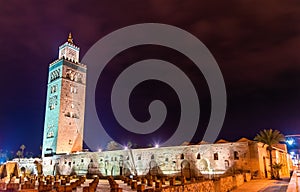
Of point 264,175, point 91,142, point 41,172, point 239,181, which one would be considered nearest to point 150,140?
point 91,142

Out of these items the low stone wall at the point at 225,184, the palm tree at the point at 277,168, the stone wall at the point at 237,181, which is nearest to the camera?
the low stone wall at the point at 225,184

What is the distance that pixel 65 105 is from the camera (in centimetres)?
5197

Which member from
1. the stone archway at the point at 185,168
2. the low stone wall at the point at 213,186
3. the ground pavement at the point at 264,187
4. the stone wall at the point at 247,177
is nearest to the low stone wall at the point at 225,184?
the low stone wall at the point at 213,186

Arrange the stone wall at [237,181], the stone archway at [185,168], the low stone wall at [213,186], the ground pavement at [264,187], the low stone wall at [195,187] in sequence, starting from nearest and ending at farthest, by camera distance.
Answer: the low stone wall at [195,187], the low stone wall at [213,186], the ground pavement at [264,187], the stone wall at [237,181], the stone archway at [185,168]

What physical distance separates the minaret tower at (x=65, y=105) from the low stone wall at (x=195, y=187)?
40.3 metres

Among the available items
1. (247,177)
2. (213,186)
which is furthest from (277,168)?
(213,186)

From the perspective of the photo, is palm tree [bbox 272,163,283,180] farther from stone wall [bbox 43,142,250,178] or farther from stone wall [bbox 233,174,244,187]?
stone wall [bbox 233,174,244,187]

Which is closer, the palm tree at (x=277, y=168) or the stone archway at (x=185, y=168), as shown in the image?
the palm tree at (x=277, y=168)

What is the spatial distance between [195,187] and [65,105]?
142ft

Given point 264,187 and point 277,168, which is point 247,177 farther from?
point 264,187

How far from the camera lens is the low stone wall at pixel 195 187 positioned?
11219 mm

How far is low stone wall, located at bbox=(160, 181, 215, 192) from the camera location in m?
11.2

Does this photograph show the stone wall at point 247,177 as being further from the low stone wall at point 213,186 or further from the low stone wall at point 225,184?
the low stone wall at point 225,184

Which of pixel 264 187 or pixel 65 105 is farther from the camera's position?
pixel 65 105
